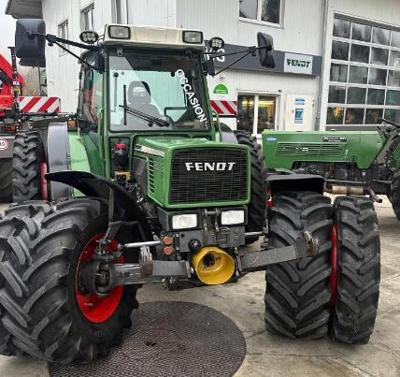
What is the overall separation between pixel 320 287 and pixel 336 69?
10413mm

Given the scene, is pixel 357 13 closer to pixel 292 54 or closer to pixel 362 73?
pixel 362 73

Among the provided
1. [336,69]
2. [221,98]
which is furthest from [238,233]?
[336,69]

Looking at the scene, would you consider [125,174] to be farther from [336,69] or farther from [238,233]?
[336,69]

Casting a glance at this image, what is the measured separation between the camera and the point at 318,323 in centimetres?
300

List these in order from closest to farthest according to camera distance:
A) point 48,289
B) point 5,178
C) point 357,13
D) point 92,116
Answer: point 48,289, point 92,116, point 5,178, point 357,13

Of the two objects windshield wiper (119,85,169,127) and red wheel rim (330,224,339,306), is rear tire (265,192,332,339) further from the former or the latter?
windshield wiper (119,85,169,127)

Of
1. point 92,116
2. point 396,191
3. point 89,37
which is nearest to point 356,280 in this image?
point 92,116

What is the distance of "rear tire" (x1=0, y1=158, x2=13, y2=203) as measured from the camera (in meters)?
7.11

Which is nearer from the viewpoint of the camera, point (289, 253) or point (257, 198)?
point (289, 253)

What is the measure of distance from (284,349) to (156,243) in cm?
116

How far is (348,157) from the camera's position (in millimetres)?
6715

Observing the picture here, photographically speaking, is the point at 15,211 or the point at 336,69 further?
the point at 336,69

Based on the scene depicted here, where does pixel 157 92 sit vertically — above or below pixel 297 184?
above

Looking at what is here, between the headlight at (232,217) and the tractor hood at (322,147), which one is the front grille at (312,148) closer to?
the tractor hood at (322,147)
